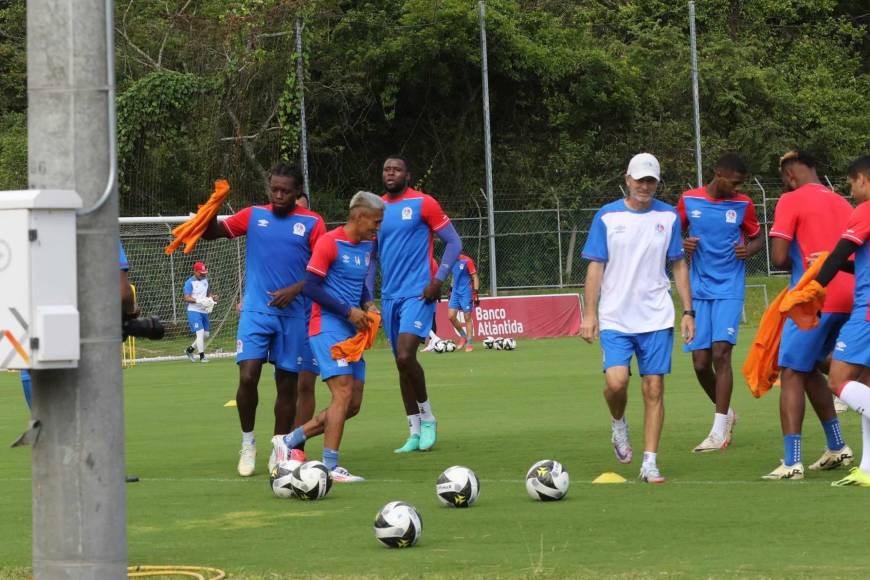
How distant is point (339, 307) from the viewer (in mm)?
10891

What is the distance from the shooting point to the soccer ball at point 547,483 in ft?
30.9

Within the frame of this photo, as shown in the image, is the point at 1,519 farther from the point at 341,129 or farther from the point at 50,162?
the point at 341,129

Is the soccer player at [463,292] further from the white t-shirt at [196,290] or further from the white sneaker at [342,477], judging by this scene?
the white sneaker at [342,477]

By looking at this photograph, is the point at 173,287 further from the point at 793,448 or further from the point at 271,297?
the point at 793,448

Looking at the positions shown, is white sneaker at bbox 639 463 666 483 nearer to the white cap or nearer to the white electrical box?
the white cap

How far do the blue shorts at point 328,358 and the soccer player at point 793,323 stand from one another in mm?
3070

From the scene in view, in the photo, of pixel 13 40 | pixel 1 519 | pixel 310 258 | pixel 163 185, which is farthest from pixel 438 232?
pixel 13 40

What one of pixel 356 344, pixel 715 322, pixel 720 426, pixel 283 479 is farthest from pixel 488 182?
pixel 283 479

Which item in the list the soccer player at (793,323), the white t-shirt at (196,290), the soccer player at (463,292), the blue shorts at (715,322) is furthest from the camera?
the white t-shirt at (196,290)

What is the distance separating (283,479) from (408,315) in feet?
10.8

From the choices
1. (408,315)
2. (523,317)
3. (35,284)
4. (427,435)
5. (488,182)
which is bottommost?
(427,435)

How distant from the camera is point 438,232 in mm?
13141

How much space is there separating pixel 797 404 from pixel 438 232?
3910 mm

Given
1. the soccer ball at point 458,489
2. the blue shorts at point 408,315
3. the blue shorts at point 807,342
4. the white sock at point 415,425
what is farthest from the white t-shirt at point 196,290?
the soccer ball at point 458,489
